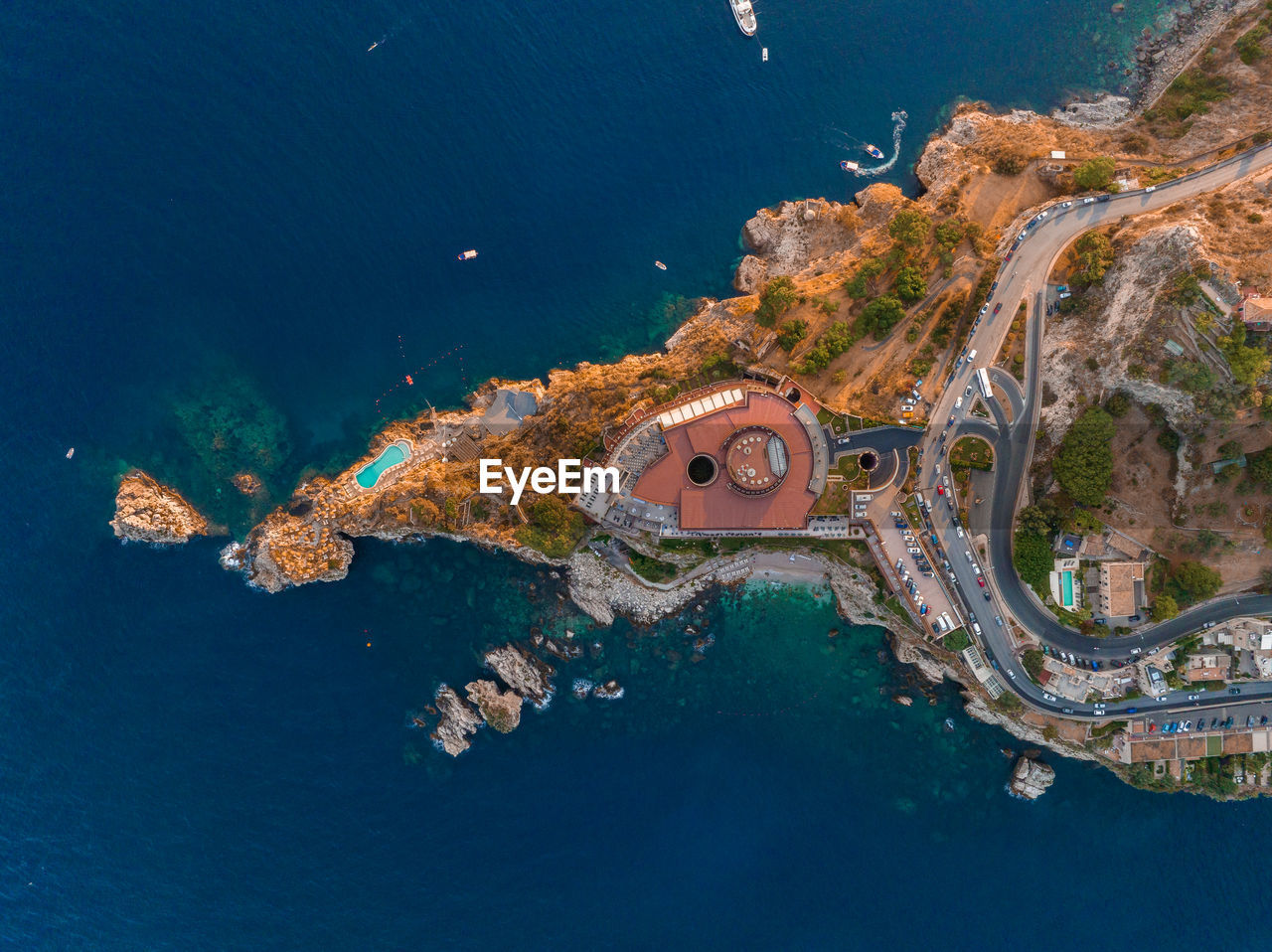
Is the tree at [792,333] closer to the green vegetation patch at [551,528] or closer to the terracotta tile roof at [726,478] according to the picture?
the terracotta tile roof at [726,478]

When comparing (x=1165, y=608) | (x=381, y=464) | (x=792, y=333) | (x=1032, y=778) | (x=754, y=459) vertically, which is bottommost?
(x=1032, y=778)

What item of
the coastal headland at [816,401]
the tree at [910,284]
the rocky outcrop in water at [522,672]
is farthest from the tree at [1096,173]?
the rocky outcrop in water at [522,672]

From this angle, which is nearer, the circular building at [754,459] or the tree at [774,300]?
the circular building at [754,459]

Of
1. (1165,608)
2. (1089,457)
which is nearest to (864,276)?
(1089,457)

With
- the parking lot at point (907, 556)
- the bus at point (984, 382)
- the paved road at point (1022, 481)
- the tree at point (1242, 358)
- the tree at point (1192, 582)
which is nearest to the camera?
the tree at point (1242, 358)

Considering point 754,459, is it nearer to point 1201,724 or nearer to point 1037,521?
point 1037,521

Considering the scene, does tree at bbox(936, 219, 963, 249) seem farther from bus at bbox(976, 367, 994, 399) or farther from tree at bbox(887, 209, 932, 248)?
bus at bbox(976, 367, 994, 399)
